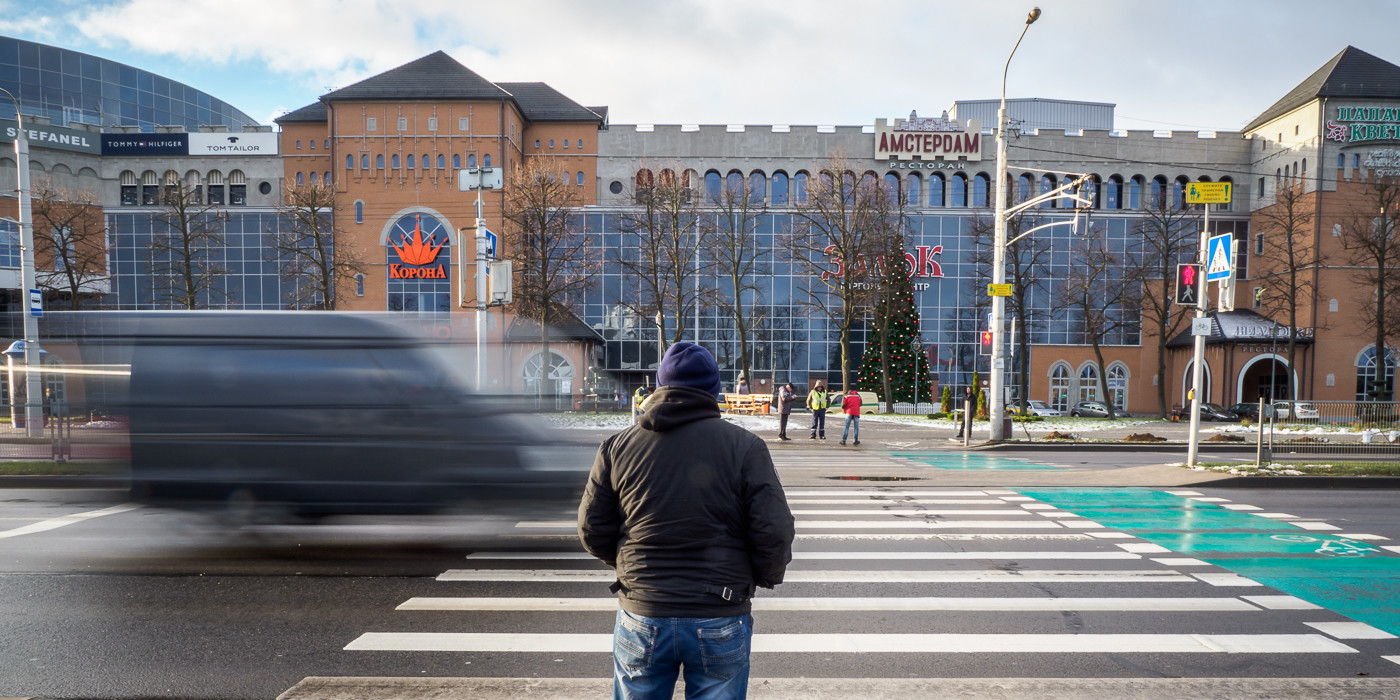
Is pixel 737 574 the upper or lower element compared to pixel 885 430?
upper

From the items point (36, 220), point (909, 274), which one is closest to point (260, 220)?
point (36, 220)

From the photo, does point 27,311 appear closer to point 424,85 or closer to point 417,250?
point 417,250

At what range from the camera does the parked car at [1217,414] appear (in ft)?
142

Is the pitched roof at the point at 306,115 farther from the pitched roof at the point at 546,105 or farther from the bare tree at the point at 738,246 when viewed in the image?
the bare tree at the point at 738,246

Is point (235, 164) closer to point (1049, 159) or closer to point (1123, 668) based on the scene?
point (1049, 159)

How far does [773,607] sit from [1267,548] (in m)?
6.02

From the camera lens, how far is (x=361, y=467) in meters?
7.29

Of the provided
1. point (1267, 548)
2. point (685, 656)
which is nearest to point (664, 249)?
point (1267, 548)

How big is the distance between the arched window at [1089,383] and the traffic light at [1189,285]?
4108 centimetres

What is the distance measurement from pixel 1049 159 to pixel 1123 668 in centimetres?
5261

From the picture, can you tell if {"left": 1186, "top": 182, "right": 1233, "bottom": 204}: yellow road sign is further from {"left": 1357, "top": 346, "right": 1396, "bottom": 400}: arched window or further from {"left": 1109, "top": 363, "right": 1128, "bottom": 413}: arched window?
{"left": 1357, "top": 346, "right": 1396, "bottom": 400}: arched window

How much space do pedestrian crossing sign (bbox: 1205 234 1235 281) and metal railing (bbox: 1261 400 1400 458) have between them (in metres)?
4.17

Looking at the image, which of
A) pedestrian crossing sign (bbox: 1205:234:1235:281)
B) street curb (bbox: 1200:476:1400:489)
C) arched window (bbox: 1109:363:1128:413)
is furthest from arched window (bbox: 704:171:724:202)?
street curb (bbox: 1200:476:1400:489)

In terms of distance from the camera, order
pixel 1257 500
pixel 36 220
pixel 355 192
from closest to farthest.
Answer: pixel 1257 500
pixel 36 220
pixel 355 192
